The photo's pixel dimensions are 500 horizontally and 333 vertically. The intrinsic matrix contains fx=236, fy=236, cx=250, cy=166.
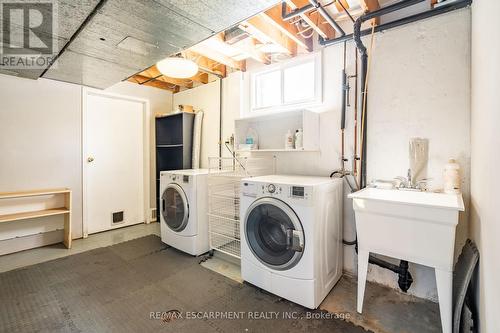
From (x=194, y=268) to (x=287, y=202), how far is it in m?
1.30

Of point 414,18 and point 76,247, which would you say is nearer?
point 414,18

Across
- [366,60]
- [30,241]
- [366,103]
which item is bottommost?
[30,241]

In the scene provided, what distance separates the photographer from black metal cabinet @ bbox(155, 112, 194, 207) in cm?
361

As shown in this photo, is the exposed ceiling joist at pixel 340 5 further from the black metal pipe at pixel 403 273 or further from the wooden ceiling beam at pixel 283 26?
the black metal pipe at pixel 403 273

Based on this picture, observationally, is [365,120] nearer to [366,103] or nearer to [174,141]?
[366,103]

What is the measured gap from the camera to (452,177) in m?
1.65

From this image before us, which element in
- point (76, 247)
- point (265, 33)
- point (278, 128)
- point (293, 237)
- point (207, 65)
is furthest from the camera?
point (207, 65)

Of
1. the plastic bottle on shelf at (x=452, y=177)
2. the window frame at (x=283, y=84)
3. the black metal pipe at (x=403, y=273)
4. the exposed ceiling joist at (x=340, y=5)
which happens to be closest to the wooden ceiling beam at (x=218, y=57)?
the window frame at (x=283, y=84)

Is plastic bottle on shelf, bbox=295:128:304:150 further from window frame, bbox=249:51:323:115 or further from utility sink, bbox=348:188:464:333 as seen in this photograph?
utility sink, bbox=348:188:464:333

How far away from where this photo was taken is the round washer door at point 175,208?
2.68 meters

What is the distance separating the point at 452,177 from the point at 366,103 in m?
0.87

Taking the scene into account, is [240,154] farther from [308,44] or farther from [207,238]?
[308,44]

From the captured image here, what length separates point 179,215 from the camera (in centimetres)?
275

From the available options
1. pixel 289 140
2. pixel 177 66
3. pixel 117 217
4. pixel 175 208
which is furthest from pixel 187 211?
pixel 117 217
